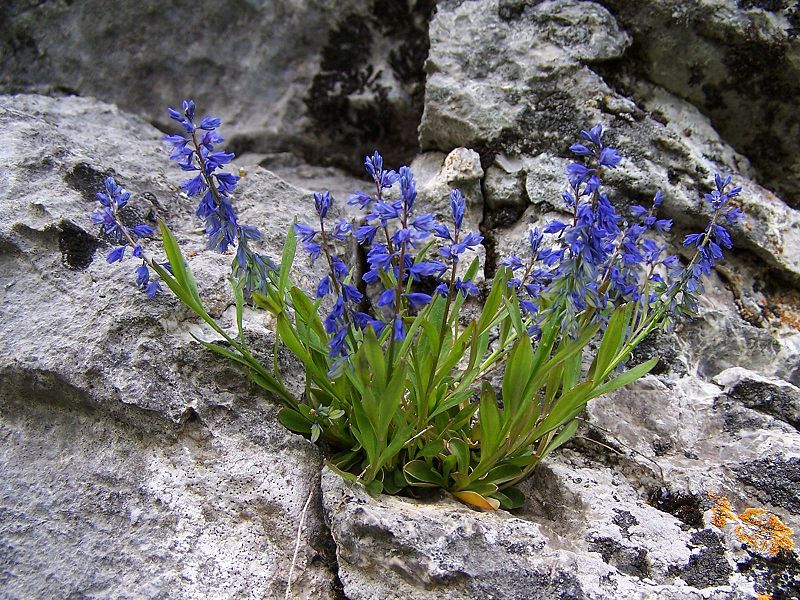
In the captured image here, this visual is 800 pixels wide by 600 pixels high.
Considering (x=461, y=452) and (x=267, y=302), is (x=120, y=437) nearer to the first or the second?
(x=267, y=302)

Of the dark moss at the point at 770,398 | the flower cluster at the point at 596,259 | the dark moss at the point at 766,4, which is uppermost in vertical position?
the dark moss at the point at 766,4

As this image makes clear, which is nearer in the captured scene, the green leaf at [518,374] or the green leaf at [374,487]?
the green leaf at [518,374]

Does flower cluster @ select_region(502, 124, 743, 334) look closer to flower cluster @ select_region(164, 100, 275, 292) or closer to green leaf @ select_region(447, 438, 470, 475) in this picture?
green leaf @ select_region(447, 438, 470, 475)

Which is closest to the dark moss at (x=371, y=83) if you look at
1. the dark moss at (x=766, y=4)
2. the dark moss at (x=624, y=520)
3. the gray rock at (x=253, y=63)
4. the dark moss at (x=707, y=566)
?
the gray rock at (x=253, y=63)

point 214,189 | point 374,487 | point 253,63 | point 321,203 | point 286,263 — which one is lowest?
point 374,487

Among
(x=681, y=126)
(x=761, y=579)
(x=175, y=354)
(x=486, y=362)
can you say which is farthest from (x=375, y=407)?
(x=681, y=126)

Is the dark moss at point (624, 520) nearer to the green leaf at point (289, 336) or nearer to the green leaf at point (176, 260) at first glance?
the green leaf at point (289, 336)

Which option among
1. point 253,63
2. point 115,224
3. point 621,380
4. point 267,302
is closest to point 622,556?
point 621,380

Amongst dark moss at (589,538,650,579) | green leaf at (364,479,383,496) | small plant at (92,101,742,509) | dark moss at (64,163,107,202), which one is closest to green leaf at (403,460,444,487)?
small plant at (92,101,742,509)
